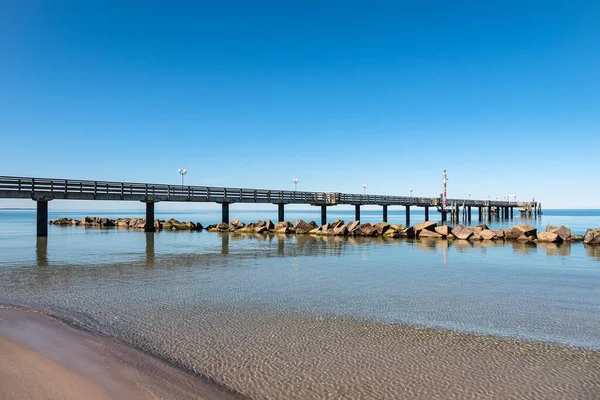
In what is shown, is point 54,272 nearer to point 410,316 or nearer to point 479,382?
point 410,316

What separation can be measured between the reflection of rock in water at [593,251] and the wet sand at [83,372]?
61.6ft

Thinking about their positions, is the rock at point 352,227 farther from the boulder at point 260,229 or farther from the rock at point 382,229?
the boulder at point 260,229

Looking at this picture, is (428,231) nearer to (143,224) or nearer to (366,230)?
(366,230)

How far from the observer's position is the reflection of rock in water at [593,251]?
59.7 feet

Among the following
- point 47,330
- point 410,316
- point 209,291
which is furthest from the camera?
point 209,291

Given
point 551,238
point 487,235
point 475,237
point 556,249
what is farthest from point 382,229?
point 556,249

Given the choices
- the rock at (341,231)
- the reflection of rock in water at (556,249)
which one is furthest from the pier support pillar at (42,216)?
the reflection of rock in water at (556,249)

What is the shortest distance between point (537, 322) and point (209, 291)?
22.5 ft

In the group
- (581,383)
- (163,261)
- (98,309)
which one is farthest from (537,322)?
(163,261)

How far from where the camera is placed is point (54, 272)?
41.4ft

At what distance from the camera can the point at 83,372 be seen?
4684 millimetres

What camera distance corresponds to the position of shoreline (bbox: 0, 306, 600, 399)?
4.36 meters

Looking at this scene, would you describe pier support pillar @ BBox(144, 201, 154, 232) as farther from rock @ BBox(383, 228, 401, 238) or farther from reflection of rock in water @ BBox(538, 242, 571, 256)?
reflection of rock in water @ BBox(538, 242, 571, 256)

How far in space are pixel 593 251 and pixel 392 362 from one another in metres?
19.7
